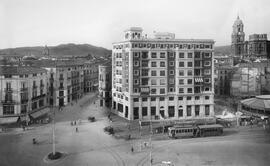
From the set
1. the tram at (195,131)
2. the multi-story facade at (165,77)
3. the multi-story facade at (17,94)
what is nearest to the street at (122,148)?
the tram at (195,131)

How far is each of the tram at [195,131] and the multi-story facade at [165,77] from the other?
1756 centimetres

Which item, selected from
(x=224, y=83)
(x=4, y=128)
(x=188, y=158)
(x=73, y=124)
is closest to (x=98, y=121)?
(x=73, y=124)

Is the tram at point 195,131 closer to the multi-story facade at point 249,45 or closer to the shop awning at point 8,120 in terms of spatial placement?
the shop awning at point 8,120

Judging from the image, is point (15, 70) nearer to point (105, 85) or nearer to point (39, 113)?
point (39, 113)

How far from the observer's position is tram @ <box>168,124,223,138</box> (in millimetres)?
59156

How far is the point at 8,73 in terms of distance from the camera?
6981 cm

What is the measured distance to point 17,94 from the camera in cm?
6962

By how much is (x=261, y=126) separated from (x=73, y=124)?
4317 centimetres

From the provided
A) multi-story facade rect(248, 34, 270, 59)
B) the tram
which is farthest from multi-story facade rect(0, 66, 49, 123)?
multi-story facade rect(248, 34, 270, 59)

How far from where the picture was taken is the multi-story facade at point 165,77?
250 feet

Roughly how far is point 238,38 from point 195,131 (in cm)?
13680

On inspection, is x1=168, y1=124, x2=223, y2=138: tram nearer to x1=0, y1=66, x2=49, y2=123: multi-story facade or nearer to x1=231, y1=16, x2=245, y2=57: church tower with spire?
x1=0, y1=66, x2=49, y2=123: multi-story facade

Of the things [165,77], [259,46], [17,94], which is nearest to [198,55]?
[165,77]

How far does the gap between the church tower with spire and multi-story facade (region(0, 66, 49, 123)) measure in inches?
5415
